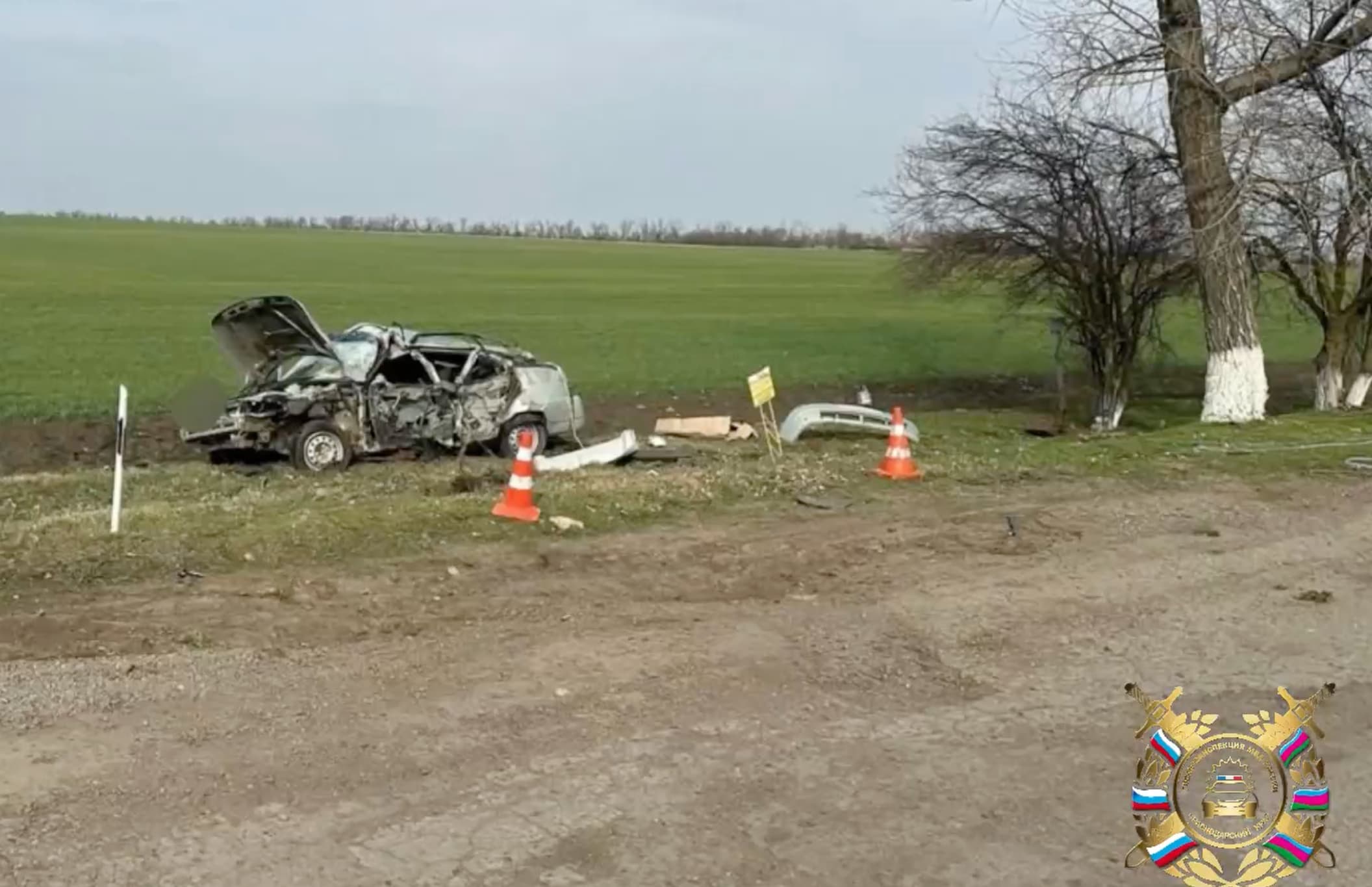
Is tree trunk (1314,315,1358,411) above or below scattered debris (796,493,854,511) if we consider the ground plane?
above

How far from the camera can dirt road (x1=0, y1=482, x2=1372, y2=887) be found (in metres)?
4.17

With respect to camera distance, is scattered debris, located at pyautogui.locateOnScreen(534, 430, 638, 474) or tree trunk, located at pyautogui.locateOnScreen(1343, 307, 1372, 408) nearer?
scattered debris, located at pyautogui.locateOnScreen(534, 430, 638, 474)

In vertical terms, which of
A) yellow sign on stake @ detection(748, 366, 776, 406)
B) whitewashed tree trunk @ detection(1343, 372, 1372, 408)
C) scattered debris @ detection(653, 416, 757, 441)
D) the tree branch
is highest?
the tree branch

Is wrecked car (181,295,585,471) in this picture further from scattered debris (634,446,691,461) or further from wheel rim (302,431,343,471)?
scattered debris (634,446,691,461)

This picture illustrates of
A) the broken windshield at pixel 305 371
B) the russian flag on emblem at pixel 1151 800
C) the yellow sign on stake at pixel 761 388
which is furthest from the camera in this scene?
the broken windshield at pixel 305 371

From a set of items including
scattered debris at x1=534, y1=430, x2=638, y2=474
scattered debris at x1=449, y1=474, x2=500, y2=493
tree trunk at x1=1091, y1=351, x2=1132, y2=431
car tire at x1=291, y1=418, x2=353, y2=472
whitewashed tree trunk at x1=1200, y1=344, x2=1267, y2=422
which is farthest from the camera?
tree trunk at x1=1091, y1=351, x2=1132, y2=431

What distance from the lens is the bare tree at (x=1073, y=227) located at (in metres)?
22.6

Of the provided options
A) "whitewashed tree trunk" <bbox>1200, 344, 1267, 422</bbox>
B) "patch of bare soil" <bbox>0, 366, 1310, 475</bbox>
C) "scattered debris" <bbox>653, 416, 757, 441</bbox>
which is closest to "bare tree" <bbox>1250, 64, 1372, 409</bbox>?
"whitewashed tree trunk" <bbox>1200, 344, 1267, 422</bbox>

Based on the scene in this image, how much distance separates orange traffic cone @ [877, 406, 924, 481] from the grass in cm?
18

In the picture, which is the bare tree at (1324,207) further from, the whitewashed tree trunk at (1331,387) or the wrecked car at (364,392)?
the wrecked car at (364,392)

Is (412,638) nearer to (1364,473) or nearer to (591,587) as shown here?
(591,587)

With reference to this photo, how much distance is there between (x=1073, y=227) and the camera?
2361 centimetres

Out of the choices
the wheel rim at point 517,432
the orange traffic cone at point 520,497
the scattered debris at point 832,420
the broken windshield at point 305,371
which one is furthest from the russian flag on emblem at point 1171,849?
the scattered debris at point 832,420

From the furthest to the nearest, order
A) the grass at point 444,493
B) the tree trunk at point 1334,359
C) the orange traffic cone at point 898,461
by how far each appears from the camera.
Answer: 1. the tree trunk at point 1334,359
2. the orange traffic cone at point 898,461
3. the grass at point 444,493
